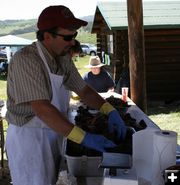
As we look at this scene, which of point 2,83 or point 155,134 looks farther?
point 2,83

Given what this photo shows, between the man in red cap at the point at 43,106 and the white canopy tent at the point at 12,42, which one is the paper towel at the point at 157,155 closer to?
the man in red cap at the point at 43,106

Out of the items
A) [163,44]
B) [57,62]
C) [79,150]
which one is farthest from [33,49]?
[163,44]

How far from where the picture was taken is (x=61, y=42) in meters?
2.58

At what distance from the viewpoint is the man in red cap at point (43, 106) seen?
2.43m

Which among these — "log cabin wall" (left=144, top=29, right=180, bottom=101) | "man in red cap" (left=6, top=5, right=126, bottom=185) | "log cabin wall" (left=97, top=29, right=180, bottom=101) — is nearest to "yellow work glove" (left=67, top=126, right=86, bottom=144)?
"man in red cap" (left=6, top=5, right=126, bottom=185)

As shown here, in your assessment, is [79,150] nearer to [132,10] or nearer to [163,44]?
[132,10]

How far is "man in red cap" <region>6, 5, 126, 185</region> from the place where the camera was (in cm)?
243

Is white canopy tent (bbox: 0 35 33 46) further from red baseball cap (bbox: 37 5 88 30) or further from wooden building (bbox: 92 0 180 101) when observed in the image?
red baseball cap (bbox: 37 5 88 30)

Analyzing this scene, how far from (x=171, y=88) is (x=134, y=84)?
23.1 ft

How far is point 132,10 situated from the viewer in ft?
17.7

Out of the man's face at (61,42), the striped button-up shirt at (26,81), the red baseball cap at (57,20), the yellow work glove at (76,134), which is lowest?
the yellow work glove at (76,134)

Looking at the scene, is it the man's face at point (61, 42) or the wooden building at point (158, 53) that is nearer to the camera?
the man's face at point (61, 42)

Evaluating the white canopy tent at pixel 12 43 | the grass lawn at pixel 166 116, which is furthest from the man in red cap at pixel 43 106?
the white canopy tent at pixel 12 43

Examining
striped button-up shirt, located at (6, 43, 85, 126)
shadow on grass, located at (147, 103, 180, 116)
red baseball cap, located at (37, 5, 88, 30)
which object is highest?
red baseball cap, located at (37, 5, 88, 30)
